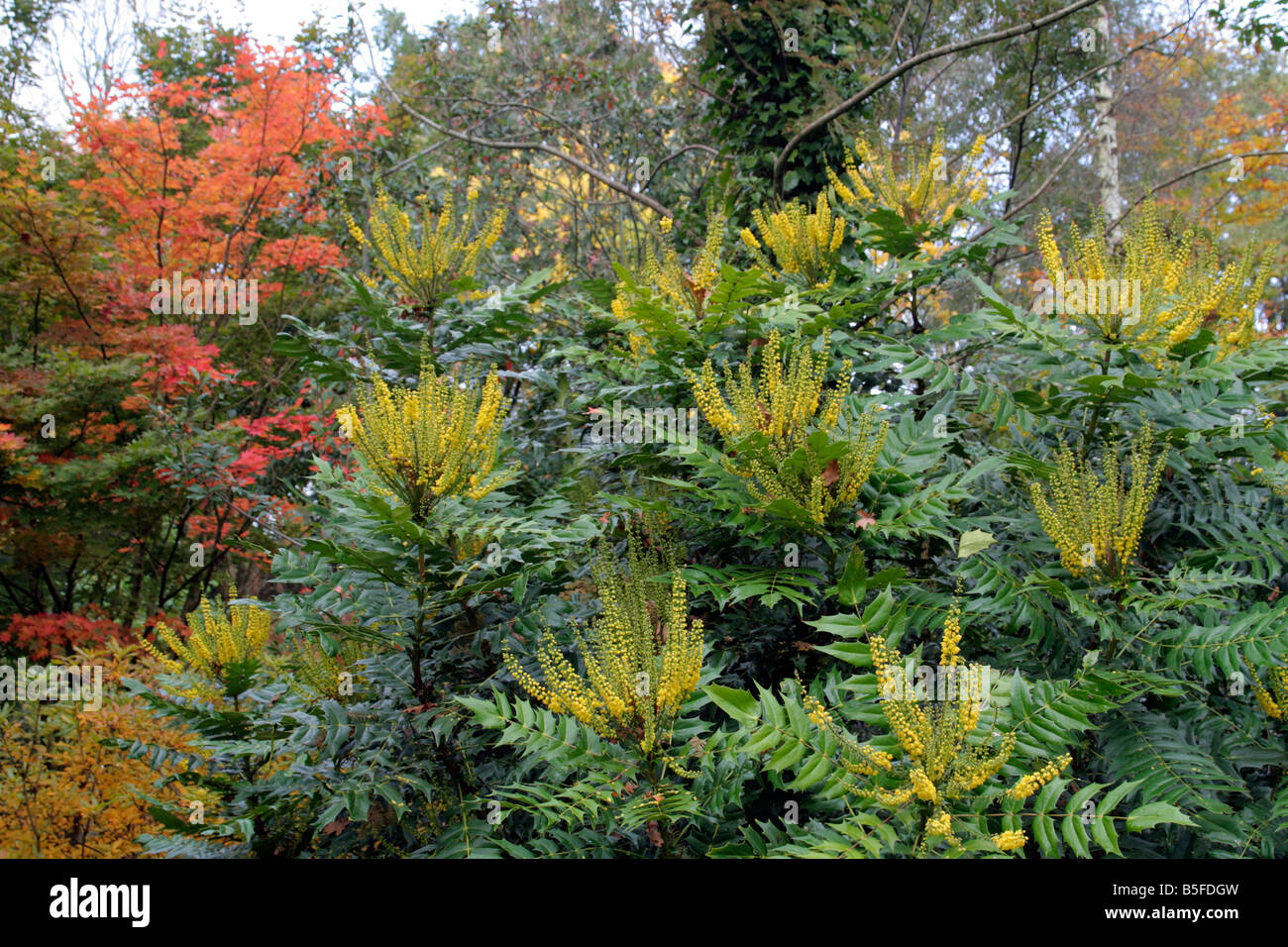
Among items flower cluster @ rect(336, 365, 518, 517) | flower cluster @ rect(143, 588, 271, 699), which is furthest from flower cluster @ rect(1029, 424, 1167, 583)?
flower cluster @ rect(143, 588, 271, 699)

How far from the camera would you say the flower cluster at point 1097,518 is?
273cm

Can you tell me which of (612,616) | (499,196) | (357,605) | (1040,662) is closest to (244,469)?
(499,196)

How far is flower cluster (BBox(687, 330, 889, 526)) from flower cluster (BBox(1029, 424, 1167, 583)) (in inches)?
23.6

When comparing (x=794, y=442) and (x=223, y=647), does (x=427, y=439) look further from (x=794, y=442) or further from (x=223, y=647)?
(x=223, y=647)

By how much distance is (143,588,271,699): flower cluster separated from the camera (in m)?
3.69

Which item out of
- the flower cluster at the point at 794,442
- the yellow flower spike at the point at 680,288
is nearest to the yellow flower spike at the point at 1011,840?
the flower cluster at the point at 794,442

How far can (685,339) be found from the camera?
347 centimetres

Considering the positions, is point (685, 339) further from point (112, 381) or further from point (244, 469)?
point (112, 381)

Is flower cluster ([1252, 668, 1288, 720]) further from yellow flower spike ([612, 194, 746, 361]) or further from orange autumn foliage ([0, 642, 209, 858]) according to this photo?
orange autumn foliage ([0, 642, 209, 858])

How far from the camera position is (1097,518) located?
2.74 m

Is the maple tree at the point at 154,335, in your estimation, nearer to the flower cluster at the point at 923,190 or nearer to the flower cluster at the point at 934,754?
the flower cluster at the point at 923,190

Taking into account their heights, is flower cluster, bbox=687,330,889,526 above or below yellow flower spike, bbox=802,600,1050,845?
above

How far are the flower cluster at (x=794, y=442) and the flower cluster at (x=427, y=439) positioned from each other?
80 centimetres
